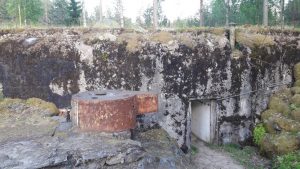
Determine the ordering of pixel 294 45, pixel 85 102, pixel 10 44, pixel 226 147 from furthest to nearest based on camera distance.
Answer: pixel 294 45 → pixel 226 147 → pixel 10 44 → pixel 85 102

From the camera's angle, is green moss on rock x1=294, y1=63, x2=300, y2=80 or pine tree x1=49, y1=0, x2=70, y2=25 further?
pine tree x1=49, y1=0, x2=70, y2=25

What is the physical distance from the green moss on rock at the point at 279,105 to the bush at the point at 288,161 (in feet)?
5.78

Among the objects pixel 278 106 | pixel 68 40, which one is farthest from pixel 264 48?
pixel 68 40

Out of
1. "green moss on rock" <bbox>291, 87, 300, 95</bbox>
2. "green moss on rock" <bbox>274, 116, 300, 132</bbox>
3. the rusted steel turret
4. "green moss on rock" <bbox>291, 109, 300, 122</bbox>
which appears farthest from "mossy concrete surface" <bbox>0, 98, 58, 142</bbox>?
"green moss on rock" <bbox>291, 87, 300, 95</bbox>

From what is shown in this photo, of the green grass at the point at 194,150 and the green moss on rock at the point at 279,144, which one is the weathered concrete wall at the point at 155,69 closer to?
the green grass at the point at 194,150

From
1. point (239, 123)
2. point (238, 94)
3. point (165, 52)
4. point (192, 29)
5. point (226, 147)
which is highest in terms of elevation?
point (192, 29)

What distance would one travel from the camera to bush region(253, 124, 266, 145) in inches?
403

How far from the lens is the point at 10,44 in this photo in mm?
9484

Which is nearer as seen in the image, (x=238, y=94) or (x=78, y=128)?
(x=78, y=128)

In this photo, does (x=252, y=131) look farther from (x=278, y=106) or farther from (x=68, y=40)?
(x=68, y=40)

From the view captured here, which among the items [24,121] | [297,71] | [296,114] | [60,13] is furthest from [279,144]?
[60,13]

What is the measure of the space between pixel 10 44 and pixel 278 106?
26.8 feet

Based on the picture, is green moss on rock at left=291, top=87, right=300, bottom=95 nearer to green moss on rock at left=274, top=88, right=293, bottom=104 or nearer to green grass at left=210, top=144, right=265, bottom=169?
green moss on rock at left=274, top=88, right=293, bottom=104

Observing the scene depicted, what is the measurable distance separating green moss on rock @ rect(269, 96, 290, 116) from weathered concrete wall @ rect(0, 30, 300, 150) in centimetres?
49
